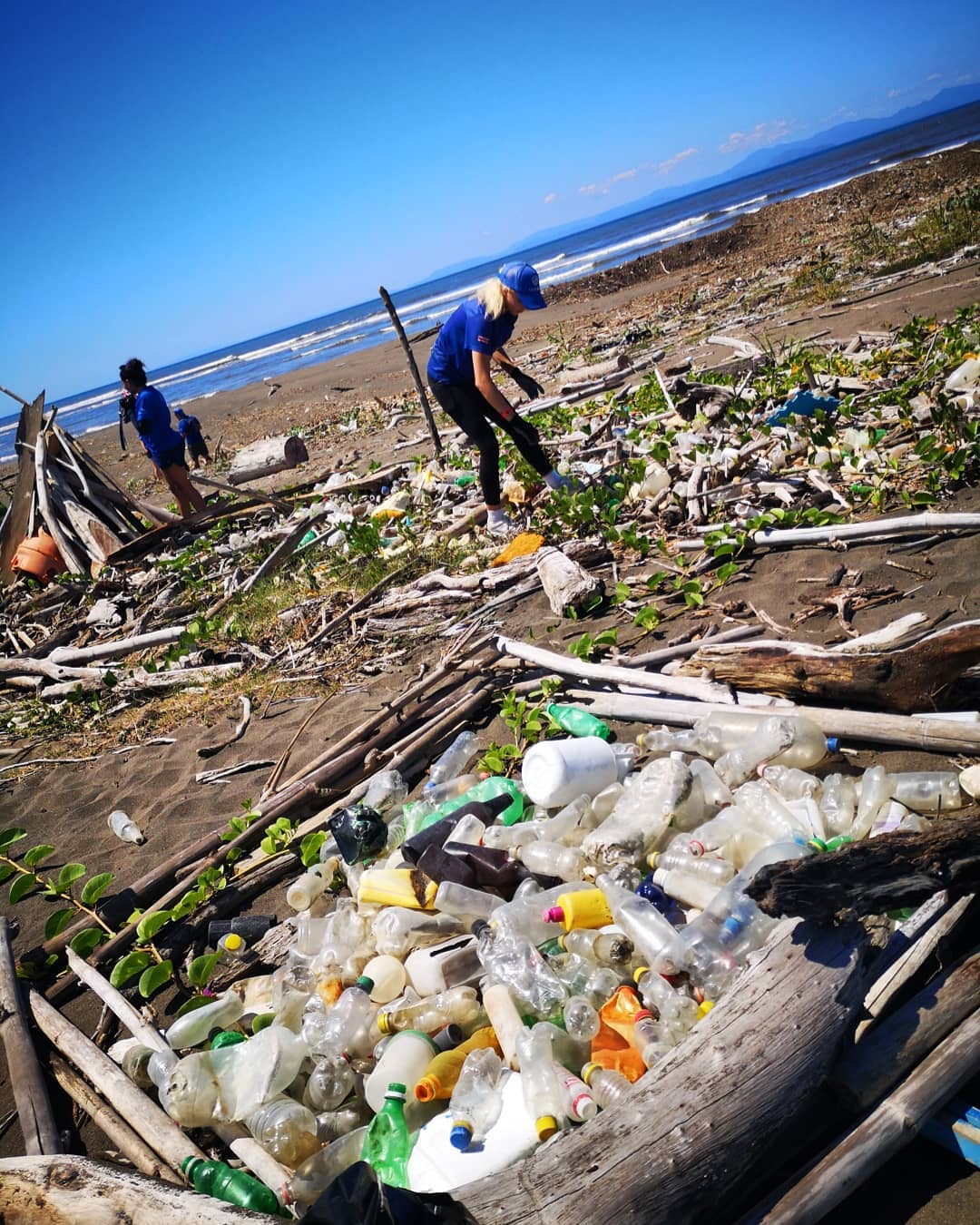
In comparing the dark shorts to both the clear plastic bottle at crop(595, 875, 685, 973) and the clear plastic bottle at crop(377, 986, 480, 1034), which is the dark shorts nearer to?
the clear plastic bottle at crop(377, 986, 480, 1034)

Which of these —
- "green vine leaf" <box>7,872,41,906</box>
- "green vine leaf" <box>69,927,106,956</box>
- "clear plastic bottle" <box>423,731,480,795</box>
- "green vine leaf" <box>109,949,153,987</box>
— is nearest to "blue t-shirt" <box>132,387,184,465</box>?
"green vine leaf" <box>7,872,41,906</box>

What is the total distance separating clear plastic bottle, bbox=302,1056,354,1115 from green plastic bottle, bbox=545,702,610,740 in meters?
1.69

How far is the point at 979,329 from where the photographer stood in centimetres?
612

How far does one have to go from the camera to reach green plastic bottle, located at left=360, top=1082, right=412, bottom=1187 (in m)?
1.91

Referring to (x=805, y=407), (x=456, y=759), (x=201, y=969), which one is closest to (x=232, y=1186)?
(x=201, y=969)

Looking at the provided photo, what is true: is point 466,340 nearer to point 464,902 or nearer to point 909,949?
point 464,902

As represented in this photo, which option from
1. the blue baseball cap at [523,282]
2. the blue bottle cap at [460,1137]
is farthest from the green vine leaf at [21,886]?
the blue baseball cap at [523,282]

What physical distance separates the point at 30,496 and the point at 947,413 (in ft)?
34.3

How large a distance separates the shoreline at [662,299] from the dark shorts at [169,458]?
125 inches

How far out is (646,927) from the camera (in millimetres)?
2299

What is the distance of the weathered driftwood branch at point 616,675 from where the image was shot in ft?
10.9

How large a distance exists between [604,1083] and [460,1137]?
376 mm

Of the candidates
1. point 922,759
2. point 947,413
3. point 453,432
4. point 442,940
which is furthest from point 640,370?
point 442,940

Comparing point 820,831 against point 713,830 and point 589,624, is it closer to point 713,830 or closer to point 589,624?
point 713,830
